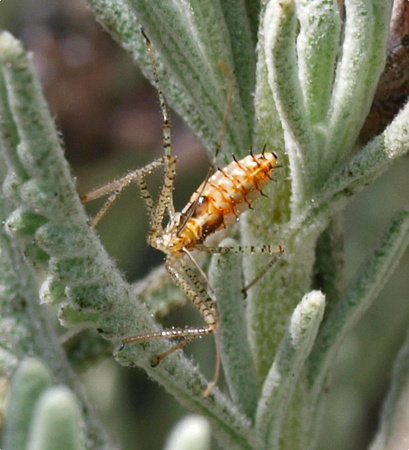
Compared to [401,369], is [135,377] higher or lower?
higher

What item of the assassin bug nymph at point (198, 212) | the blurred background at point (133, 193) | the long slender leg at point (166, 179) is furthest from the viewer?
the blurred background at point (133, 193)

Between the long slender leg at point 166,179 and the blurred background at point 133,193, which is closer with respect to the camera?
the long slender leg at point 166,179

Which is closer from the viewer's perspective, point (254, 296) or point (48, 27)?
point (254, 296)

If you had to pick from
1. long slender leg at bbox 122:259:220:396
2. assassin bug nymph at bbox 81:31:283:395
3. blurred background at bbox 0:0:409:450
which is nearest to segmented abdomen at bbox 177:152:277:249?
assassin bug nymph at bbox 81:31:283:395

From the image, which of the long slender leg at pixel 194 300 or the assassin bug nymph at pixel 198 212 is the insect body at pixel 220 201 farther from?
the long slender leg at pixel 194 300

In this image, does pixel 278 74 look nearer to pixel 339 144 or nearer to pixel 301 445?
pixel 339 144

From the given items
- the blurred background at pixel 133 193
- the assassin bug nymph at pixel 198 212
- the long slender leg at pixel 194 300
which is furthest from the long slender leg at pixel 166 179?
the blurred background at pixel 133 193

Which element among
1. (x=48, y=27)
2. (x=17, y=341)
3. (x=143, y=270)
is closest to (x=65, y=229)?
(x=17, y=341)
